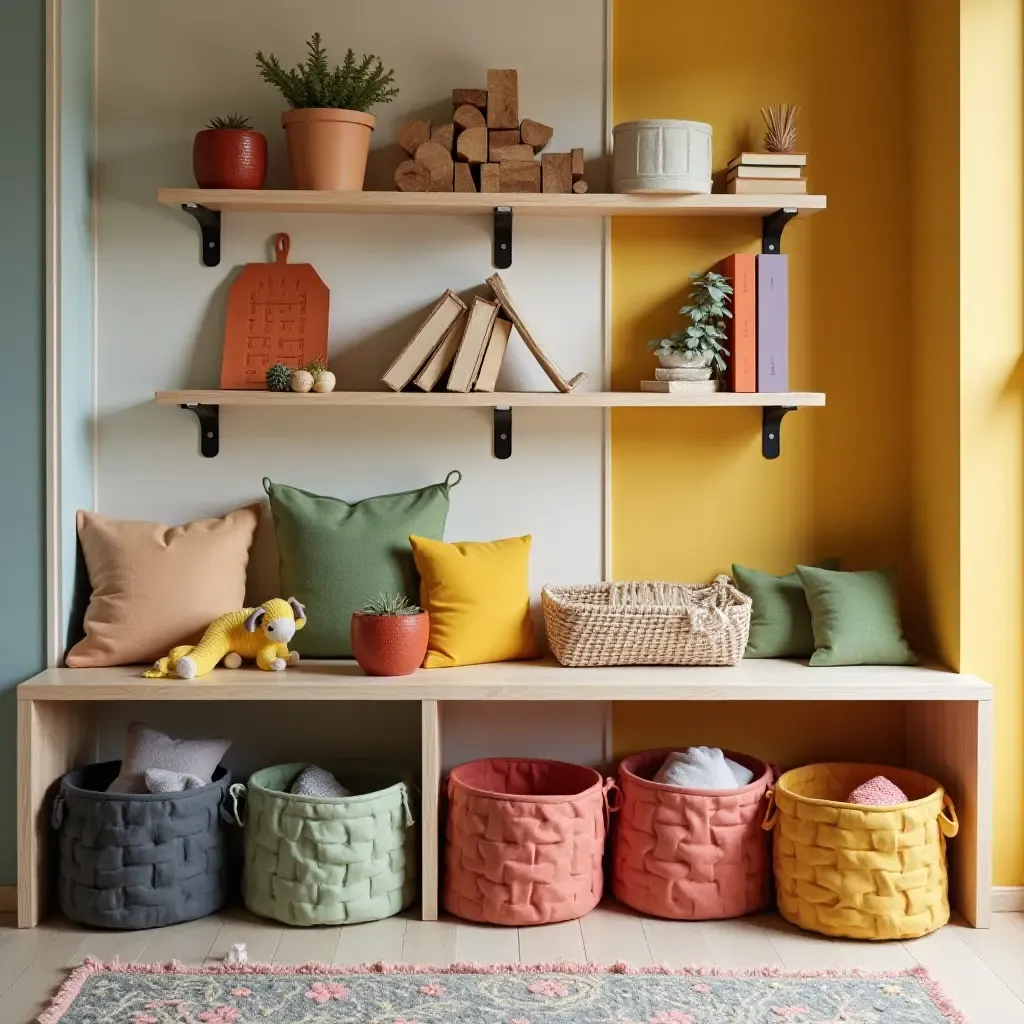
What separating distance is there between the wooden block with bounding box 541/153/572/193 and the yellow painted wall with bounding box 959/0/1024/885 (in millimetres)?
900

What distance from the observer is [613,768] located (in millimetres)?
3363

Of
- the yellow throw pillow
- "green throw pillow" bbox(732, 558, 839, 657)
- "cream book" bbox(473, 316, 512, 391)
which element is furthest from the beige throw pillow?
"green throw pillow" bbox(732, 558, 839, 657)

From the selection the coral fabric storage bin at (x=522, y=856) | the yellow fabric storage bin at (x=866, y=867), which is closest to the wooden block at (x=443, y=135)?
the coral fabric storage bin at (x=522, y=856)

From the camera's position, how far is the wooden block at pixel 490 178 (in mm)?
3135

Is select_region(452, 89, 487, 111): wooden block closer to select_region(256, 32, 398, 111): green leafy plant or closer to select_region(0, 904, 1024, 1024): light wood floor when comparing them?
select_region(256, 32, 398, 111): green leafy plant

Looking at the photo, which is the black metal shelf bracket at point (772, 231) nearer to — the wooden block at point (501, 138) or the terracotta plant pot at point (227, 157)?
the wooden block at point (501, 138)

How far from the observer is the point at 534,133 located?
10.4 feet

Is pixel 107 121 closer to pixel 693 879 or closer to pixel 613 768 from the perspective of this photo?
pixel 613 768

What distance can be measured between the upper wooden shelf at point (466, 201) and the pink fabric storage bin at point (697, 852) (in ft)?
4.43

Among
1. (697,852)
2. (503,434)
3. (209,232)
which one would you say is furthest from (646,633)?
(209,232)

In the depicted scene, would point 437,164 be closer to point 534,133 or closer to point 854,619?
point 534,133

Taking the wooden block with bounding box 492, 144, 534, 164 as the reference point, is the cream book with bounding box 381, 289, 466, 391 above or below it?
below

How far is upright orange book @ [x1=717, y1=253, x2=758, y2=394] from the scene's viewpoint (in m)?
3.16

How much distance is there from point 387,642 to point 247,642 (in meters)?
0.37
